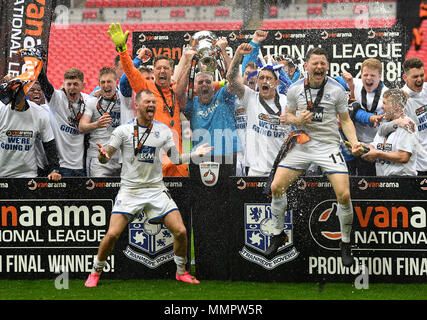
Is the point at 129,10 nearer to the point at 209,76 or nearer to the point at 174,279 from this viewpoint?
the point at 209,76

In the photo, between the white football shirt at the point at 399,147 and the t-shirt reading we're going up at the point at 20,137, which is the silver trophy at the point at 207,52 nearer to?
the t-shirt reading we're going up at the point at 20,137

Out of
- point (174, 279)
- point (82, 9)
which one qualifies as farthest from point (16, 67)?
point (174, 279)

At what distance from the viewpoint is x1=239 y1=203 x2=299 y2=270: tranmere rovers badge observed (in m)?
6.41

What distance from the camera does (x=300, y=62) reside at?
8180 millimetres

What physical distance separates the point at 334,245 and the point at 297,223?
0.40 m

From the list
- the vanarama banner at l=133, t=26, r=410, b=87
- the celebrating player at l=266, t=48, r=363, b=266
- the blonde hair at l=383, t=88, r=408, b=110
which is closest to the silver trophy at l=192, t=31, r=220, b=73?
the vanarama banner at l=133, t=26, r=410, b=87

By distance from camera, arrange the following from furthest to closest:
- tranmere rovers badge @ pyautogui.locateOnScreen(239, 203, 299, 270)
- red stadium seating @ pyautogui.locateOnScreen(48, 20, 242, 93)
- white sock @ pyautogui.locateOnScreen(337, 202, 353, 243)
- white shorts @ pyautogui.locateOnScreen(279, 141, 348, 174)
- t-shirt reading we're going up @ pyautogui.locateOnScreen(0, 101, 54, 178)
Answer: red stadium seating @ pyautogui.locateOnScreen(48, 20, 242, 93), t-shirt reading we're going up @ pyautogui.locateOnScreen(0, 101, 54, 178), tranmere rovers badge @ pyautogui.locateOnScreen(239, 203, 299, 270), white shorts @ pyautogui.locateOnScreen(279, 141, 348, 174), white sock @ pyautogui.locateOnScreen(337, 202, 353, 243)

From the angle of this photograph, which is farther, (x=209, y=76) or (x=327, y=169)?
(x=209, y=76)

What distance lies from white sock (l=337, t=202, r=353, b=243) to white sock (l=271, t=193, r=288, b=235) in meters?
0.51

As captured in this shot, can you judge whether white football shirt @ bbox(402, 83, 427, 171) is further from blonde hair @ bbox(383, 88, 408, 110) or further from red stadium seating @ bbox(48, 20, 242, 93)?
red stadium seating @ bbox(48, 20, 242, 93)

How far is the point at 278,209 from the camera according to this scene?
6.21 metres

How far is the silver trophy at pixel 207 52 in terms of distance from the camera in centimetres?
750

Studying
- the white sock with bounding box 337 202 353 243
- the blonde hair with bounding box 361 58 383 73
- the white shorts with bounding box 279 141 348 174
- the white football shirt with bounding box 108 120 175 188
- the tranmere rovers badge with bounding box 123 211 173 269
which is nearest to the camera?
the white sock with bounding box 337 202 353 243

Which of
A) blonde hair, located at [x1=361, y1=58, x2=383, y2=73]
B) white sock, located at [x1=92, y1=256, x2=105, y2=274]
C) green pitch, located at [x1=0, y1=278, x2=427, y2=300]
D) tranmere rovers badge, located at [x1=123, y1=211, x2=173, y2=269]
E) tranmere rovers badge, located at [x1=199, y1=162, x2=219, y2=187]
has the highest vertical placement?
blonde hair, located at [x1=361, y1=58, x2=383, y2=73]
